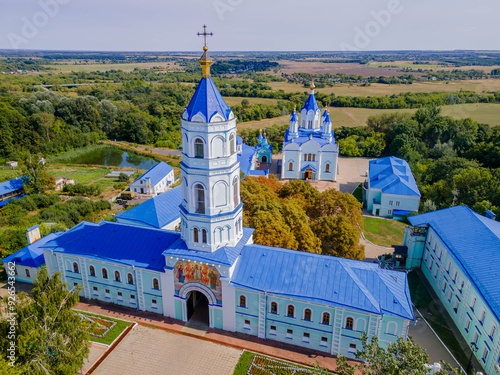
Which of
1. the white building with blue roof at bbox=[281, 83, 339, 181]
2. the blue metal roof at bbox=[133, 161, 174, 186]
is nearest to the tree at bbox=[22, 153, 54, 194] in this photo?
the blue metal roof at bbox=[133, 161, 174, 186]

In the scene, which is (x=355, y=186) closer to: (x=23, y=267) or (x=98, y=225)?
(x=98, y=225)

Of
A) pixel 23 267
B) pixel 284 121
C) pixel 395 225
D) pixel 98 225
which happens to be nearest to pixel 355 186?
pixel 395 225

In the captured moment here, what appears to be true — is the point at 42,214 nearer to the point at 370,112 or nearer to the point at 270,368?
the point at 270,368

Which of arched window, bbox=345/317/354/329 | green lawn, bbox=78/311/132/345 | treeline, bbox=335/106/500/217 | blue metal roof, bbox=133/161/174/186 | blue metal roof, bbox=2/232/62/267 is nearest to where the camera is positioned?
arched window, bbox=345/317/354/329

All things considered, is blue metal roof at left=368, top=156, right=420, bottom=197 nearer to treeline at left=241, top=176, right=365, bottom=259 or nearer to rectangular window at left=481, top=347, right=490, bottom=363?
treeline at left=241, top=176, right=365, bottom=259

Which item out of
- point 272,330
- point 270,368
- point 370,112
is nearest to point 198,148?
point 272,330

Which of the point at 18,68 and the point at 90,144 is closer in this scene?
the point at 90,144

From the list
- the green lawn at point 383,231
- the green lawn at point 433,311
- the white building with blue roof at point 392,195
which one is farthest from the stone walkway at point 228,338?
the white building with blue roof at point 392,195
